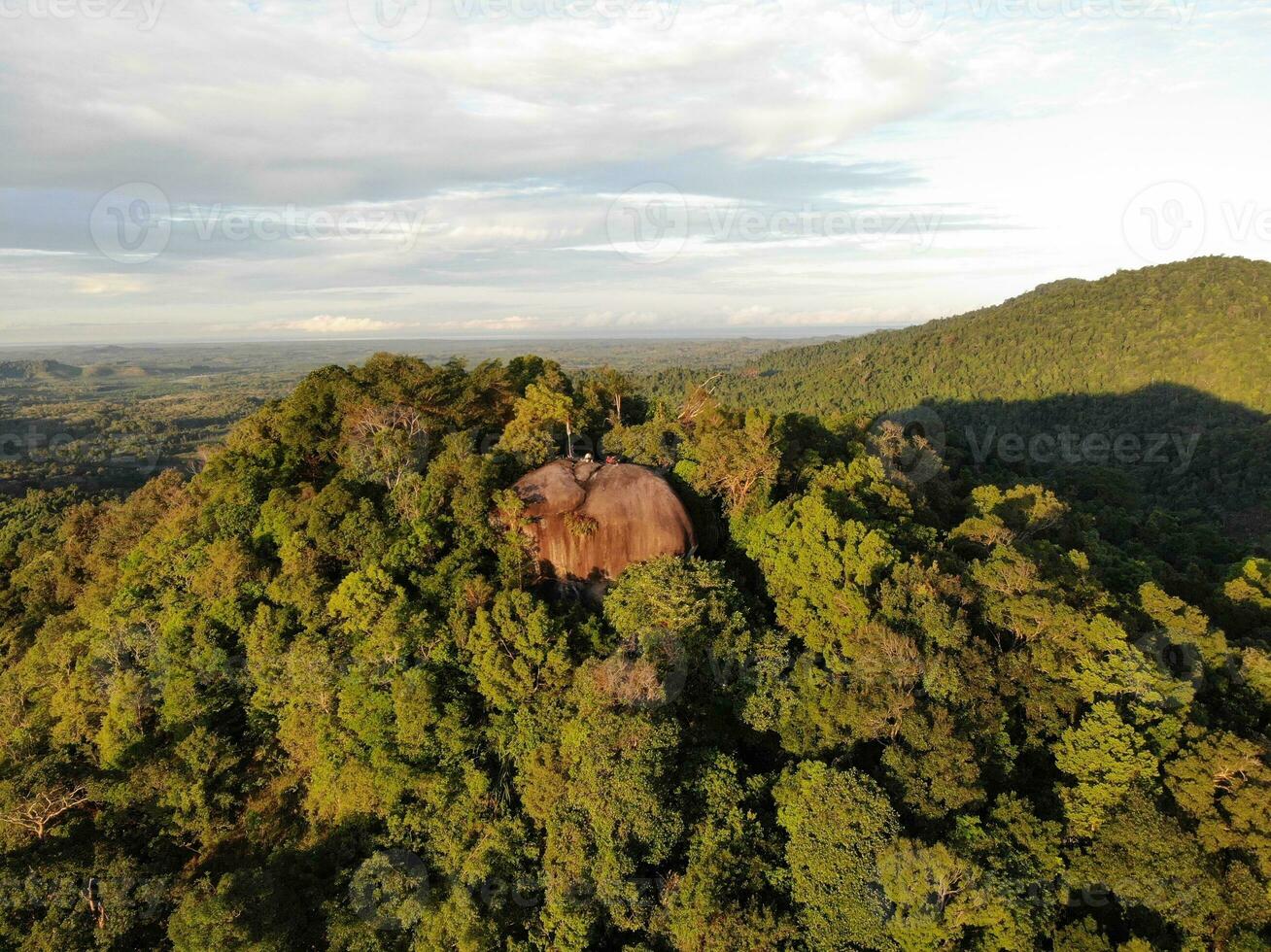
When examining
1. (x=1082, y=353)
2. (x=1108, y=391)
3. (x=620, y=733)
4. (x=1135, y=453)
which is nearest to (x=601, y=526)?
(x=620, y=733)

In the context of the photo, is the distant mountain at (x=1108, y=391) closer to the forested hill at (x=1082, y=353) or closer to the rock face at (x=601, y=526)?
the forested hill at (x=1082, y=353)

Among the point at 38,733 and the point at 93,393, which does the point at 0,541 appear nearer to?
the point at 38,733

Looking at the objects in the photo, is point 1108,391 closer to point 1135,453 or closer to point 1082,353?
point 1082,353

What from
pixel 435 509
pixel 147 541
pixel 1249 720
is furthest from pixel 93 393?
pixel 1249 720

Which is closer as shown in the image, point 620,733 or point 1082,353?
point 620,733

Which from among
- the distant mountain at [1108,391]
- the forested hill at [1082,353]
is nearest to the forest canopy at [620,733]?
the distant mountain at [1108,391]
